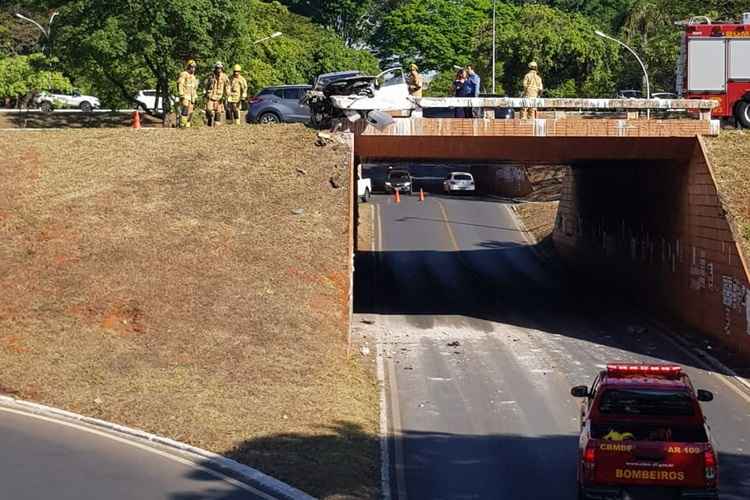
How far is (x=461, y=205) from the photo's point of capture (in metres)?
64.4

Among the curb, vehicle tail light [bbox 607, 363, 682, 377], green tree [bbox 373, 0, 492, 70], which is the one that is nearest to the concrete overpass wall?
vehicle tail light [bbox 607, 363, 682, 377]

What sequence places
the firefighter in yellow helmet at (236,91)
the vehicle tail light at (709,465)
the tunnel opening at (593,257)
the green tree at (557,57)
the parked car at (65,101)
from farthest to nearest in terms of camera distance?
the green tree at (557,57), the parked car at (65,101), the firefighter in yellow helmet at (236,91), the tunnel opening at (593,257), the vehicle tail light at (709,465)

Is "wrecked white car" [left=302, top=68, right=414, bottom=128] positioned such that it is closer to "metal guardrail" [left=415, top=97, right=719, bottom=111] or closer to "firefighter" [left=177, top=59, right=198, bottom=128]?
"metal guardrail" [left=415, top=97, right=719, bottom=111]

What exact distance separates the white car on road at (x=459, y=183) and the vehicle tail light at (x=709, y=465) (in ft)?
183

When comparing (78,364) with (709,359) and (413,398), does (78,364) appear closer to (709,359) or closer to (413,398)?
(413,398)

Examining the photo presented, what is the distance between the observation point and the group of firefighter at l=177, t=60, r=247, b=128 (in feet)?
119

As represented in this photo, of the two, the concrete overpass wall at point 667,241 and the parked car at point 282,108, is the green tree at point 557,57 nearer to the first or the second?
the concrete overpass wall at point 667,241

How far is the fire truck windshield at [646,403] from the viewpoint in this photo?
15.8 m

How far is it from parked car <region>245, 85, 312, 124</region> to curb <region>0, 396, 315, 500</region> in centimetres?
2102

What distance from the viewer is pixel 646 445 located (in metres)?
15.1

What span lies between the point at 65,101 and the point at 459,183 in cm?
2355

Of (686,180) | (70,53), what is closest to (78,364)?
(686,180)

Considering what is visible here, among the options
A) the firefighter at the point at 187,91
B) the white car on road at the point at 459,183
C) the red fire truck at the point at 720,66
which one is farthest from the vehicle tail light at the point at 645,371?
the white car on road at the point at 459,183

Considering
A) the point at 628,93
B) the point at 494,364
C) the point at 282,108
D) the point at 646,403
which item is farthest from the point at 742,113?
the point at 646,403
